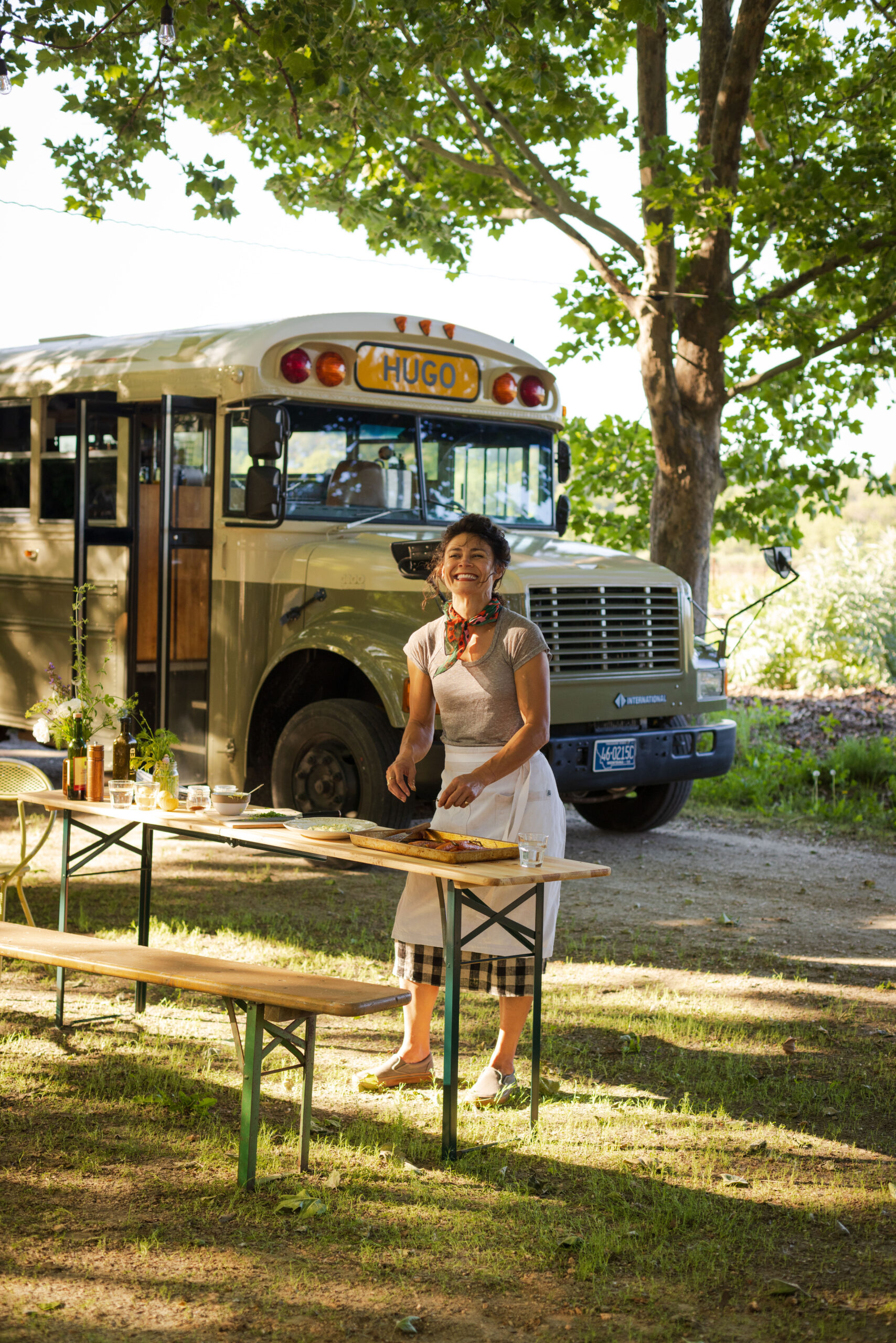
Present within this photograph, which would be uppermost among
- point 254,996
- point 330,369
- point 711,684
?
point 330,369

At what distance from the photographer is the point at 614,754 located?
25.6 ft

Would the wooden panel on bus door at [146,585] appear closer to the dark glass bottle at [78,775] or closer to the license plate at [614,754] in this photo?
the license plate at [614,754]

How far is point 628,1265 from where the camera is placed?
11.6 feet

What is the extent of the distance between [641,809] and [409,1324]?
257 inches

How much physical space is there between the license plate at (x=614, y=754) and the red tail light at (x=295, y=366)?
2.55 m

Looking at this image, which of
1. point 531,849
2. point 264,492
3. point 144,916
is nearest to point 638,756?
point 264,492

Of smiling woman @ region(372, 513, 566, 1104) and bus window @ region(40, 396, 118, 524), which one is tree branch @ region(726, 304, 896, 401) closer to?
bus window @ region(40, 396, 118, 524)

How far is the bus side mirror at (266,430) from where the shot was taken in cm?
747

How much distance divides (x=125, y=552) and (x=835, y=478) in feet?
23.6

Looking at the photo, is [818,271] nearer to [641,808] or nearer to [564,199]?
[564,199]

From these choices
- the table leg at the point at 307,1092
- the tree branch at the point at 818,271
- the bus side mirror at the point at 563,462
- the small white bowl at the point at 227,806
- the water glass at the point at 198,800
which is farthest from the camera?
the tree branch at the point at 818,271

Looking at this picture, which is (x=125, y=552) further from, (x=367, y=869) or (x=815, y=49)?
(x=815, y=49)

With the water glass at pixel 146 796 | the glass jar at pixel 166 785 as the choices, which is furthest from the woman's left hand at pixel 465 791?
the water glass at pixel 146 796

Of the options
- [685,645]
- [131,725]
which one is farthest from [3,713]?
[685,645]
